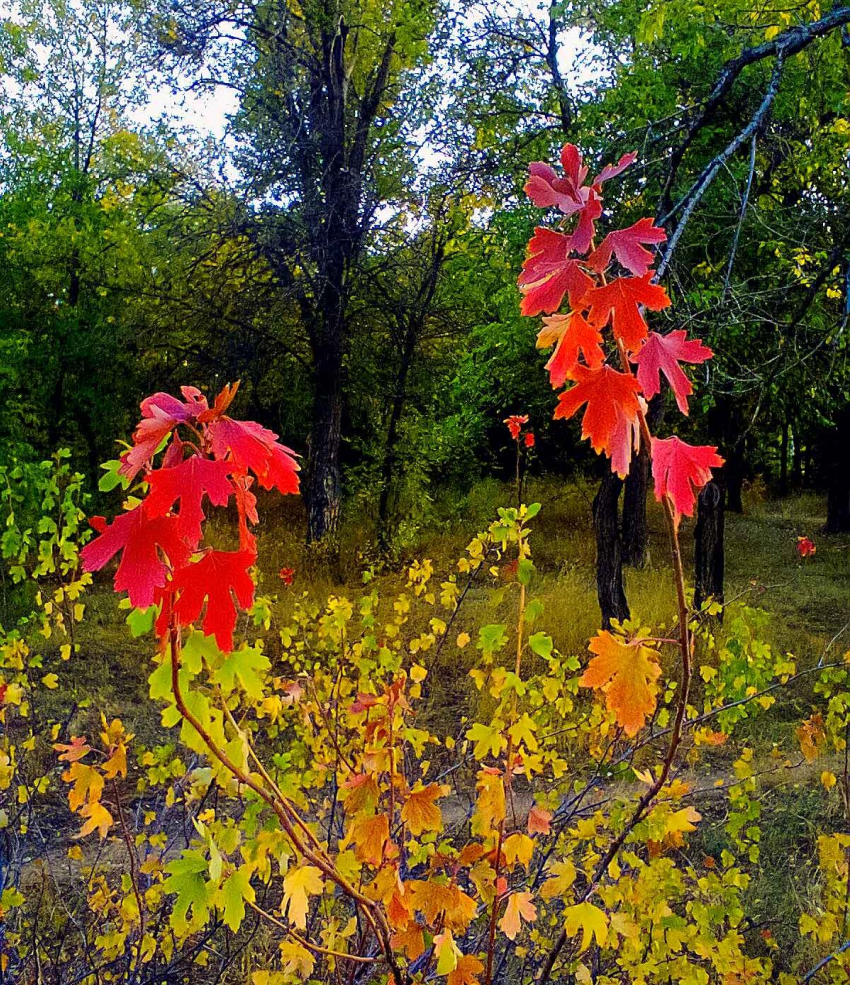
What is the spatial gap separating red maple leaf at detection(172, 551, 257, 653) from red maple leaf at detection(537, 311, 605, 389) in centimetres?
40

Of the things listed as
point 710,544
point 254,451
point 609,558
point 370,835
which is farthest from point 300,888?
point 710,544

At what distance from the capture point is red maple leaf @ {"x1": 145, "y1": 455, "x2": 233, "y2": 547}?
76 centimetres

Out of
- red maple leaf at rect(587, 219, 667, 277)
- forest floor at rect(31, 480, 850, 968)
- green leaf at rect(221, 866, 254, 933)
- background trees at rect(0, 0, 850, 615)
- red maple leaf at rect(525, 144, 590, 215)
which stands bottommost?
forest floor at rect(31, 480, 850, 968)

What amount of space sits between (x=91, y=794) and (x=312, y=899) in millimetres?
1566

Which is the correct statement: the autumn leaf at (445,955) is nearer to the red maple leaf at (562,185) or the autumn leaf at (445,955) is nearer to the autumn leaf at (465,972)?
the autumn leaf at (465,972)

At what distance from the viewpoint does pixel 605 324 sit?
888 mm

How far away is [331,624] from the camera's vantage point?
2.97 metres

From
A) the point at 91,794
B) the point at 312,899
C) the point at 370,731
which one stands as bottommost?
the point at 312,899

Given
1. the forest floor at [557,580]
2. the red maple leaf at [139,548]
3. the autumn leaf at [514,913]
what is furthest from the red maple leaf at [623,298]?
the forest floor at [557,580]

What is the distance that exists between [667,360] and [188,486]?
549mm

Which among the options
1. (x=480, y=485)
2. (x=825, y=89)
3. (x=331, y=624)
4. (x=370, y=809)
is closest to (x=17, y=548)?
(x=331, y=624)

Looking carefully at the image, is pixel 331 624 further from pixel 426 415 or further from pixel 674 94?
pixel 426 415

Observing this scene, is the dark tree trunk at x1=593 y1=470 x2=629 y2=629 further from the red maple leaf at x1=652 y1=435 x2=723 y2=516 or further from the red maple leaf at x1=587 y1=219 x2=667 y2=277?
the red maple leaf at x1=587 y1=219 x2=667 y2=277

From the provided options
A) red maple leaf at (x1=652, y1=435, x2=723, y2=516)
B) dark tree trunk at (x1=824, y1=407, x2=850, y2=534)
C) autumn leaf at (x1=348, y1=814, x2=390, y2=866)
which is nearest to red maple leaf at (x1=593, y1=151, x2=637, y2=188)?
red maple leaf at (x1=652, y1=435, x2=723, y2=516)
